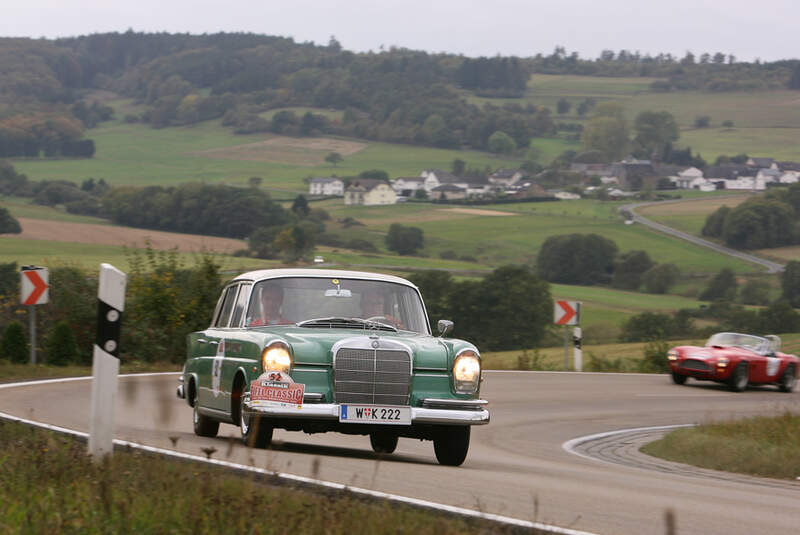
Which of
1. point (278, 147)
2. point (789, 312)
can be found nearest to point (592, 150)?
point (278, 147)

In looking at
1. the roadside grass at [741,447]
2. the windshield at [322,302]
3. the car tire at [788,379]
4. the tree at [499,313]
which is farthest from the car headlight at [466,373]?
the tree at [499,313]

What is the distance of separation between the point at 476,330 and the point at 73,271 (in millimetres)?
39937

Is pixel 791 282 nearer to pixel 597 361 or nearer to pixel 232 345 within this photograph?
pixel 597 361

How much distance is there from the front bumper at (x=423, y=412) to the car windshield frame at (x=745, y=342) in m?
17.2

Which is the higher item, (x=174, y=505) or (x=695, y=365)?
(x=174, y=505)

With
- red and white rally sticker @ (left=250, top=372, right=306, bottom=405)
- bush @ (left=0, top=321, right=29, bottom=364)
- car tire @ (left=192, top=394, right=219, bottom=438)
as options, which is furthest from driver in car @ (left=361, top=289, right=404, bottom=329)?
bush @ (left=0, top=321, right=29, bottom=364)

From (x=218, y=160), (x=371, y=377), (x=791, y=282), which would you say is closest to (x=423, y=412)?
(x=371, y=377)

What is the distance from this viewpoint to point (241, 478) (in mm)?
6707

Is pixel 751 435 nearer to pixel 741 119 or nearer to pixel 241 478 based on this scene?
pixel 241 478

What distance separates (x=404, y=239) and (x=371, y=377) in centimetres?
9352

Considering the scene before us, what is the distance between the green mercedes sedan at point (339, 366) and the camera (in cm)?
942

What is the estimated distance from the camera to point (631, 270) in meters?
91.4

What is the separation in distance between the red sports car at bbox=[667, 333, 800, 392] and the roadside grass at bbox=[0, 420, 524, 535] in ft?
64.5

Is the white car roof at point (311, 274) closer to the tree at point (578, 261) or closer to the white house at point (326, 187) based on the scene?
the tree at point (578, 261)
